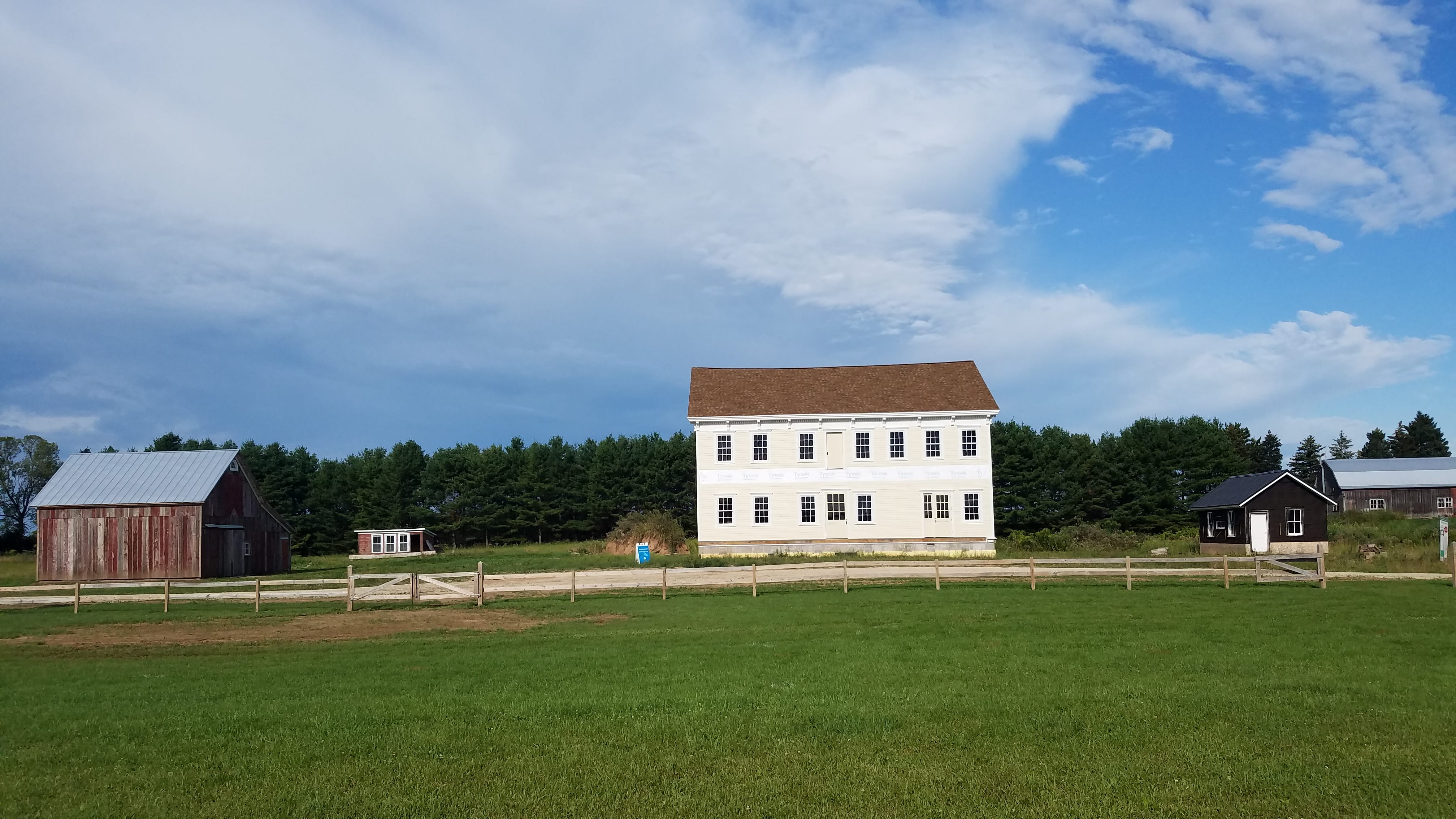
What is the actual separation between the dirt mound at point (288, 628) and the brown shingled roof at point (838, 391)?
2471 cm

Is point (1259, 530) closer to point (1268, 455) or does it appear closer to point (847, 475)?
point (847, 475)

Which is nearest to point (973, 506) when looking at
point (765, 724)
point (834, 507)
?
point (834, 507)

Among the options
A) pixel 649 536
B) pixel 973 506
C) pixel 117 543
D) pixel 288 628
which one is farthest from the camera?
pixel 649 536

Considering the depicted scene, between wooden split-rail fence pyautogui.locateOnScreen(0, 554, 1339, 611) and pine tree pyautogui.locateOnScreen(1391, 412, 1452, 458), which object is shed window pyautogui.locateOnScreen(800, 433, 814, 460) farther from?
pine tree pyautogui.locateOnScreen(1391, 412, 1452, 458)

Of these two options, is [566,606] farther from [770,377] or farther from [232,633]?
[770,377]

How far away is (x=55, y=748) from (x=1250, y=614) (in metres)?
21.5

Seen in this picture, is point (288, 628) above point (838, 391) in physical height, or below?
below

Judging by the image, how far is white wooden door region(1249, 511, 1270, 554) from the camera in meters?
47.1

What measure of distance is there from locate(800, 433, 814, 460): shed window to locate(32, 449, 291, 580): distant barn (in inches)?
1081

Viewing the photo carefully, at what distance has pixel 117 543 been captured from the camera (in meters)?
A: 43.9

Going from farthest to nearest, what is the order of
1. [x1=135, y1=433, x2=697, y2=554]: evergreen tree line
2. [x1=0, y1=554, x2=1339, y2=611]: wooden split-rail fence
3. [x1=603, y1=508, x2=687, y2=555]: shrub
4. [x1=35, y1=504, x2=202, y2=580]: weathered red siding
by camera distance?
[x1=135, y1=433, x2=697, y2=554]: evergreen tree line, [x1=603, y1=508, x2=687, y2=555]: shrub, [x1=35, y1=504, x2=202, y2=580]: weathered red siding, [x1=0, y1=554, x2=1339, y2=611]: wooden split-rail fence

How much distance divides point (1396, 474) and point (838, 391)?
55231 mm

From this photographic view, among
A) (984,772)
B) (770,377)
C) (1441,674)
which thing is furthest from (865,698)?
(770,377)

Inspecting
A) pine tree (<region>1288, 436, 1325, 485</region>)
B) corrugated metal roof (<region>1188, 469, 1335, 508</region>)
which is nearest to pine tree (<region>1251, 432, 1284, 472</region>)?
pine tree (<region>1288, 436, 1325, 485</region>)
